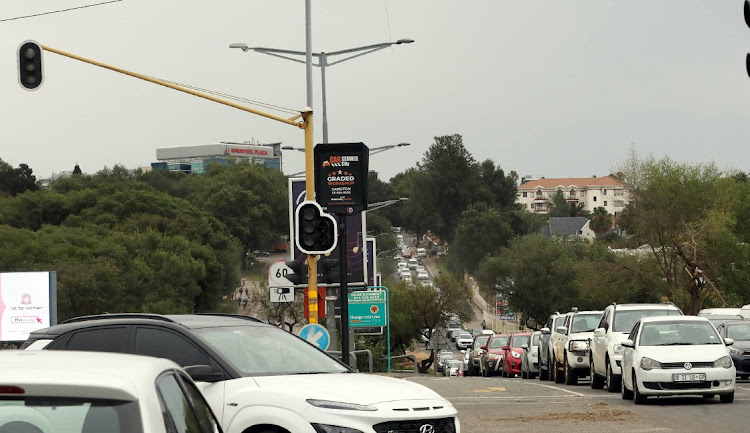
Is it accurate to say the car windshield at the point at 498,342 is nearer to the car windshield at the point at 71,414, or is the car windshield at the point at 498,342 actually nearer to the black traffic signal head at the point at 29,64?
the black traffic signal head at the point at 29,64

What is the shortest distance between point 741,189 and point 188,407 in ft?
256

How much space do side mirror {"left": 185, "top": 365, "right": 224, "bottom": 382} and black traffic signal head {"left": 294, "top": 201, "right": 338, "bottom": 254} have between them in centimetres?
948

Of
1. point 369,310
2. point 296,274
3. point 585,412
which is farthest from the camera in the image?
point 369,310

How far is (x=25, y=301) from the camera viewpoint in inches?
2111

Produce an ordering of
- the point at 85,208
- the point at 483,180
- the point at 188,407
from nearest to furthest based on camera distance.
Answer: the point at 188,407 < the point at 85,208 < the point at 483,180

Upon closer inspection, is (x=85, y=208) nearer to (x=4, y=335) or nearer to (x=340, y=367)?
(x=4, y=335)

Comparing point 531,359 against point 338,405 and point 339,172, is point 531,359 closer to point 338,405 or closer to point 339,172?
point 339,172

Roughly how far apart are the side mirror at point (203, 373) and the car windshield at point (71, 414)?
455cm

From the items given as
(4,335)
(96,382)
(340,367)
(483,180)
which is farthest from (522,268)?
(96,382)

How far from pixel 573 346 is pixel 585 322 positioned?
1082mm

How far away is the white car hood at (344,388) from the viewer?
378 inches

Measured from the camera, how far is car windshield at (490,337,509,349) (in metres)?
46.5

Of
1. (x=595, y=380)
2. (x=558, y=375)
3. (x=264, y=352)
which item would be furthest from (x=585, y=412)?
(x=558, y=375)

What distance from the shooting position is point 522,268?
4122 inches
